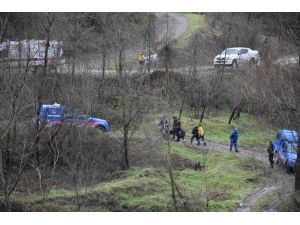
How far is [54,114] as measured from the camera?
69.9 ft

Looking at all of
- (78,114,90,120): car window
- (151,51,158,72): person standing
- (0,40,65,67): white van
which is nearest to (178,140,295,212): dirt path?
(78,114,90,120): car window

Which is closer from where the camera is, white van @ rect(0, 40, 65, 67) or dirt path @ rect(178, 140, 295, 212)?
dirt path @ rect(178, 140, 295, 212)

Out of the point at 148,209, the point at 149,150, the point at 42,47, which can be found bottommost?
the point at 148,209

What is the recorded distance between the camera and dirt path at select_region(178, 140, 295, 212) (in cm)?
1737

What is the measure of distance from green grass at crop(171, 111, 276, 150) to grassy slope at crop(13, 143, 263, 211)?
17.8 ft

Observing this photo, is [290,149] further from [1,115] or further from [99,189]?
[1,115]

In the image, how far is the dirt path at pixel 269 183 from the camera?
17.4 metres

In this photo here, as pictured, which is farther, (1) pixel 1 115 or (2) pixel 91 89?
(2) pixel 91 89

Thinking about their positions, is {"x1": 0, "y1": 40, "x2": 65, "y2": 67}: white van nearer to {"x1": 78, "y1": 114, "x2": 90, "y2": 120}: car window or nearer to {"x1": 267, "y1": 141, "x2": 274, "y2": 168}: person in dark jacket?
{"x1": 78, "y1": 114, "x2": 90, "y2": 120}: car window

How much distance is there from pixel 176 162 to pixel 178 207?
21.2ft

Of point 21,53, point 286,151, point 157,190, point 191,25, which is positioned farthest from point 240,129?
point 191,25

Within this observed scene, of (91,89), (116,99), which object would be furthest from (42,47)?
(116,99)

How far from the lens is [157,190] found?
19.0 m

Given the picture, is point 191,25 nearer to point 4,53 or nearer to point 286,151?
point 286,151
